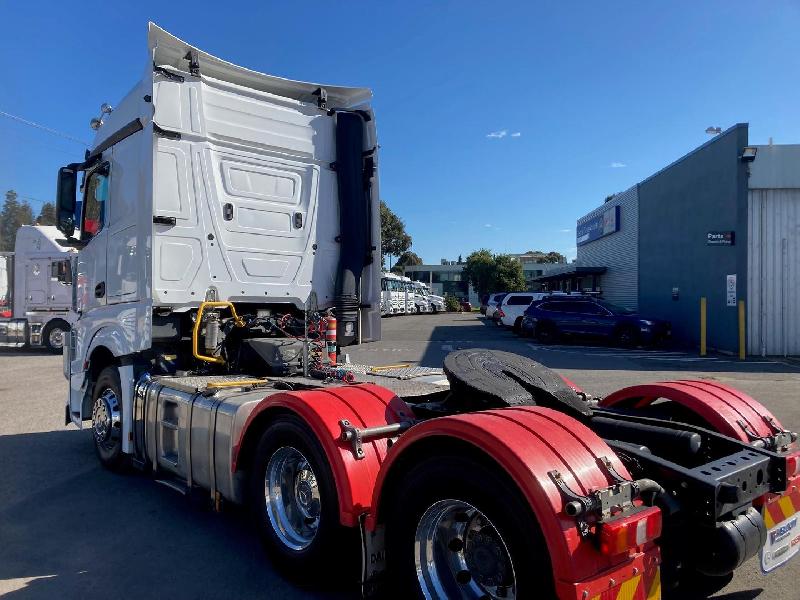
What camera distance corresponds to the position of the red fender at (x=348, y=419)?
308 centimetres

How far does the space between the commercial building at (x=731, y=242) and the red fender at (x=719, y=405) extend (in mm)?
16162

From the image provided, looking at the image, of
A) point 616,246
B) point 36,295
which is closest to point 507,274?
point 616,246

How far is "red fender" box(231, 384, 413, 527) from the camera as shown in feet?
10.1

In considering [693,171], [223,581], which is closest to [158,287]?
[223,581]

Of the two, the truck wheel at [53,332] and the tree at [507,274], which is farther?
the tree at [507,274]

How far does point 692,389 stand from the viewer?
3.83 m

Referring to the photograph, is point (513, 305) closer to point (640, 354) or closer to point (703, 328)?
point (640, 354)

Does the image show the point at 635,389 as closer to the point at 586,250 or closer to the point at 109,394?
the point at 109,394

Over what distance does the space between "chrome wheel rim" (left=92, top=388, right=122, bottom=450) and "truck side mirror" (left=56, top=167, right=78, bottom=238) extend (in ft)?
6.11

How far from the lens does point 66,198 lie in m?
6.35

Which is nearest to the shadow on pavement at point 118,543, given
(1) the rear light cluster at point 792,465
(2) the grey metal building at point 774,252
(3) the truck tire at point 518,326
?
(1) the rear light cluster at point 792,465

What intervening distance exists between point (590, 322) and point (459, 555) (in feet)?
63.7

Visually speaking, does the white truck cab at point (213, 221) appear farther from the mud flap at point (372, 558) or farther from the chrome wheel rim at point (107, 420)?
the mud flap at point (372, 558)

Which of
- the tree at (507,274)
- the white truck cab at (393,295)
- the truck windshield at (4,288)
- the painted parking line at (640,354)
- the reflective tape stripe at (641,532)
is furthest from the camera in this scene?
the tree at (507,274)
